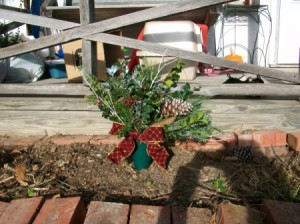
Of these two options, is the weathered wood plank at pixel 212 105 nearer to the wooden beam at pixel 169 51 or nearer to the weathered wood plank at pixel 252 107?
the weathered wood plank at pixel 252 107

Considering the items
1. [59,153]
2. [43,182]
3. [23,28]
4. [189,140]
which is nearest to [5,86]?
[59,153]

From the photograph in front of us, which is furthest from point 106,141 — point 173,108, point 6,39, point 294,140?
point 6,39

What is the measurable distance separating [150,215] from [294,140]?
1.32 metres

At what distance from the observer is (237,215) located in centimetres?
130

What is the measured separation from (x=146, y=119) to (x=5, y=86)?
118 centimetres

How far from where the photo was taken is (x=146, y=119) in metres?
1.76

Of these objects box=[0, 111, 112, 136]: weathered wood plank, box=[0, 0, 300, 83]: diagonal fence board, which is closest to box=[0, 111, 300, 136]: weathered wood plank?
box=[0, 111, 112, 136]: weathered wood plank

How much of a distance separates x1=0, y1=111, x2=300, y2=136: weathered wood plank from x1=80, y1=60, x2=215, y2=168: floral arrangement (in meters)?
0.54

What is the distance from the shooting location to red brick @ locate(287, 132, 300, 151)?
2.11 meters

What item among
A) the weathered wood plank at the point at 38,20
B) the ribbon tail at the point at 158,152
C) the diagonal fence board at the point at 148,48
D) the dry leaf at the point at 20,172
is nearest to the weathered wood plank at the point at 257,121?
the diagonal fence board at the point at 148,48

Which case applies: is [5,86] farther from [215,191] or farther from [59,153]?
[215,191]

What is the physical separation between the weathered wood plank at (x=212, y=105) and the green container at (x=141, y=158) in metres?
0.63

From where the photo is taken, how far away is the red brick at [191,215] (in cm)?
134

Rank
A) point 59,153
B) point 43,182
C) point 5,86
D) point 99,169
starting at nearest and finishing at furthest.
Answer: point 43,182, point 99,169, point 59,153, point 5,86
